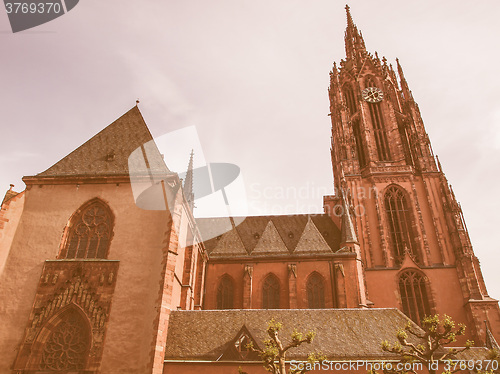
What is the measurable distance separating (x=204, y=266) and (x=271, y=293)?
423cm

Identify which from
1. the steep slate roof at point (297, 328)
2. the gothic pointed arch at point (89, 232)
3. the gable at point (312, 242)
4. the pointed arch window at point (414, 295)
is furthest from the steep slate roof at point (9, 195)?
the pointed arch window at point (414, 295)

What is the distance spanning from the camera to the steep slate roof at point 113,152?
15875mm

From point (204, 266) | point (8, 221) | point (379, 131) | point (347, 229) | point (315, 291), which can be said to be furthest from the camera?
point (379, 131)

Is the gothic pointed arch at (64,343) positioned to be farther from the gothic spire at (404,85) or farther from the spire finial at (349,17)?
the spire finial at (349,17)

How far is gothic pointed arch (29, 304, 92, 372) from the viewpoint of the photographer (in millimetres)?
12266

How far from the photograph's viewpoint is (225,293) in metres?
22.2

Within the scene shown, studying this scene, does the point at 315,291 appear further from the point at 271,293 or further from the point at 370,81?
the point at 370,81

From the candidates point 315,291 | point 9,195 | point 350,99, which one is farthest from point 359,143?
point 9,195

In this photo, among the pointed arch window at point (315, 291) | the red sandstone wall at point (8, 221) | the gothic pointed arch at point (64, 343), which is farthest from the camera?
the pointed arch window at point (315, 291)

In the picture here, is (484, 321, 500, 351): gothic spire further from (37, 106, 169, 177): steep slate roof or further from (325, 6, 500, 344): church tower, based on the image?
(37, 106, 169, 177): steep slate roof

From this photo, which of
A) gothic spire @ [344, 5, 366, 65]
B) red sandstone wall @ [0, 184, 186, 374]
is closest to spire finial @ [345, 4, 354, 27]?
gothic spire @ [344, 5, 366, 65]

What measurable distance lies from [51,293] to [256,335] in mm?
7837

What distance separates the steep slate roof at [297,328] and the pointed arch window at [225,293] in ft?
17.4

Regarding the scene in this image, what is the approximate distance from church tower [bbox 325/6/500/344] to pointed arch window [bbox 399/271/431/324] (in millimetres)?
57
